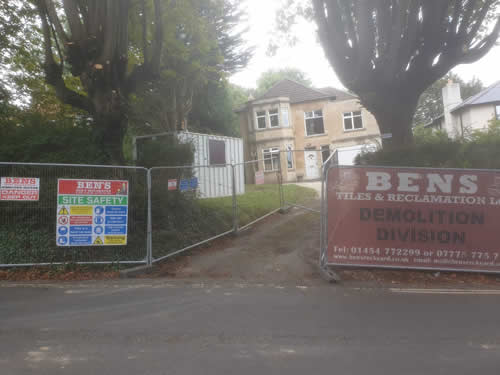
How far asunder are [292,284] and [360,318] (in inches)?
70.4

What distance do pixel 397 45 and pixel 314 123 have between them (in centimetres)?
2275

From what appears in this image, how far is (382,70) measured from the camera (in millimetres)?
9250

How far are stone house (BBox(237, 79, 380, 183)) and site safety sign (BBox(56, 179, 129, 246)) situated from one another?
22.7 metres

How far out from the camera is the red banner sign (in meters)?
6.78

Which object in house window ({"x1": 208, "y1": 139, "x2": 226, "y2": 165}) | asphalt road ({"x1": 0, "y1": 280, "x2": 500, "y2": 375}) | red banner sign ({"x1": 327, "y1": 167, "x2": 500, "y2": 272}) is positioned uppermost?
house window ({"x1": 208, "y1": 139, "x2": 226, "y2": 165})

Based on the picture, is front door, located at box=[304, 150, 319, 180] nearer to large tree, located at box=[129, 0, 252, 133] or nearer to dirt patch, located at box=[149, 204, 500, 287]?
large tree, located at box=[129, 0, 252, 133]

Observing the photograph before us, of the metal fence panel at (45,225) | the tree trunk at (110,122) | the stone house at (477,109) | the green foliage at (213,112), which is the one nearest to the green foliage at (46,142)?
the tree trunk at (110,122)

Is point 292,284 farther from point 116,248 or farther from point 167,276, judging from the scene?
point 116,248

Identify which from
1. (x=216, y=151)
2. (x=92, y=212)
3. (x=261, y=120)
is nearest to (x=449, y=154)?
(x=92, y=212)

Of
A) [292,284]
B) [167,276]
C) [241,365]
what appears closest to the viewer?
[241,365]

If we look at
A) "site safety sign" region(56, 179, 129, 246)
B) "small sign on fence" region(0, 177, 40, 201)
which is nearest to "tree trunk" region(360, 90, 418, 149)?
"site safety sign" region(56, 179, 129, 246)

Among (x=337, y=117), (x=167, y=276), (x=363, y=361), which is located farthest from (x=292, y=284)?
(x=337, y=117)

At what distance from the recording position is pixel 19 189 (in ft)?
22.8

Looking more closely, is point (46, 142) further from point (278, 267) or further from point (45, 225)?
point (278, 267)
